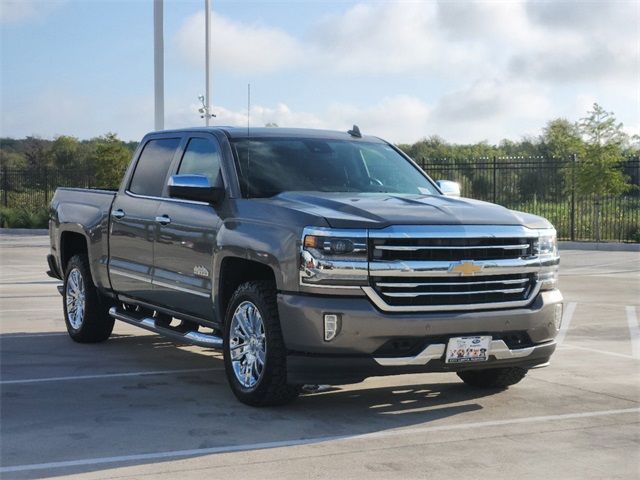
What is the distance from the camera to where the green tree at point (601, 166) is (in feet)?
92.0

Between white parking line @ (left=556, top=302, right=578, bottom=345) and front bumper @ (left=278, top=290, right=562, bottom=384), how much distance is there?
158 inches

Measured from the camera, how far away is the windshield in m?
7.88

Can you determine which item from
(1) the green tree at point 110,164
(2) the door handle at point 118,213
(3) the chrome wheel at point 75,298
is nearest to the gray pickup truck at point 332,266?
(2) the door handle at point 118,213

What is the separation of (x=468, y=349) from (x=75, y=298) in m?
5.01

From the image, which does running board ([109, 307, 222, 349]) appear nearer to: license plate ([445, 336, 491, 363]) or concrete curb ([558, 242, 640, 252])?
license plate ([445, 336, 491, 363])

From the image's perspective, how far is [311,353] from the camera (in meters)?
6.70

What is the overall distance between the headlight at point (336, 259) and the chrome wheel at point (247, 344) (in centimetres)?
63

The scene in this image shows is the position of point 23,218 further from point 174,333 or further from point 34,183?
point 174,333

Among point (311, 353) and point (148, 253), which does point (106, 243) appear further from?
point (311, 353)

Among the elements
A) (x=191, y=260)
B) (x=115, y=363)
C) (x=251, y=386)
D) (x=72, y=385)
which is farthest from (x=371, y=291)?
(x=115, y=363)

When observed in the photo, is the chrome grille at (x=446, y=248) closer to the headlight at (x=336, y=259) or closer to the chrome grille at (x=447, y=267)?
the chrome grille at (x=447, y=267)

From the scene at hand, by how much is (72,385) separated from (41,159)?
170ft

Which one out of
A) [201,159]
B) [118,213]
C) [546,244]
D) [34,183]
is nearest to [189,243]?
[201,159]

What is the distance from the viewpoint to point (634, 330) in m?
11.5
